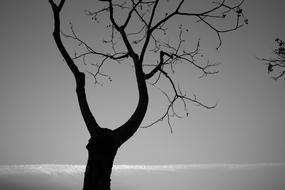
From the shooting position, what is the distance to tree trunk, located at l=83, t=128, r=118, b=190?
479 cm

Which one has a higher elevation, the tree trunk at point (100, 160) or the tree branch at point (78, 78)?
the tree branch at point (78, 78)

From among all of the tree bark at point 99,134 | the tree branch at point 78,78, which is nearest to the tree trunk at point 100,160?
the tree bark at point 99,134

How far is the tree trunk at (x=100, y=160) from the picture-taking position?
479cm

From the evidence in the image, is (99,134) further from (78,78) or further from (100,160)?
(78,78)

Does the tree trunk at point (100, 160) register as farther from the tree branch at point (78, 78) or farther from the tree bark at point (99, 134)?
the tree branch at point (78, 78)

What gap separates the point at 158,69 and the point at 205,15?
73.8 inches

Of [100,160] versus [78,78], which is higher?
[78,78]

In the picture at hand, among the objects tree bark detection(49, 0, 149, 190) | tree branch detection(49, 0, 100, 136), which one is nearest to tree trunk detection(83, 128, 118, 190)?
tree bark detection(49, 0, 149, 190)

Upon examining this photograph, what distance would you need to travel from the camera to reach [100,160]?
491 cm

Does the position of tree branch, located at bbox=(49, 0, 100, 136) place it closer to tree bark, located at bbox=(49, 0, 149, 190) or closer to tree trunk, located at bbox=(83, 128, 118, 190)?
tree bark, located at bbox=(49, 0, 149, 190)

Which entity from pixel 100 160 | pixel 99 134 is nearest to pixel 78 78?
pixel 99 134

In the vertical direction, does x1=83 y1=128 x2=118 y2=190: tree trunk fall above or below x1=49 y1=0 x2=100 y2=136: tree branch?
below

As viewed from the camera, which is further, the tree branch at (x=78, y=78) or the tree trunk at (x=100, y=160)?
the tree branch at (x=78, y=78)

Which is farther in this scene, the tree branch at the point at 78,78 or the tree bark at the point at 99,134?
the tree branch at the point at 78,78
